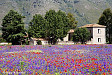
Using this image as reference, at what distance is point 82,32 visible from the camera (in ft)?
237

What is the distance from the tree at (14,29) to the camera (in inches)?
2579

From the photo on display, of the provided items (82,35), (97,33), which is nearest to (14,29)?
(82,35)

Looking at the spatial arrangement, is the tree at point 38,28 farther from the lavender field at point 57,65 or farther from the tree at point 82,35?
the lavender field at point 57,65

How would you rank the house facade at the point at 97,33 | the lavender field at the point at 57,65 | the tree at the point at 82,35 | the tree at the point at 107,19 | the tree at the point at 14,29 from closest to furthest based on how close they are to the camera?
the lavender field at the point at 57,65 < the tree at the point at 14,29 < the tree at the point at 82,35 < the house facade at the point at 97,33 < the tree at the point at 107,19

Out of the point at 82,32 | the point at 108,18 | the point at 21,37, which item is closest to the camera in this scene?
the point at 21,37

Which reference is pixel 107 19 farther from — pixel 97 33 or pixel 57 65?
pixel 57 65

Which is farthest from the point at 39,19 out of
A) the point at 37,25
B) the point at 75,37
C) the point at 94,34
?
the point at 94,34

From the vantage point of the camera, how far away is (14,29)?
6612 centimetres

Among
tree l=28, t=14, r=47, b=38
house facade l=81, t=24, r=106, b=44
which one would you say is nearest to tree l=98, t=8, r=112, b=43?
house facade l=81, t=24, r=106, b=44

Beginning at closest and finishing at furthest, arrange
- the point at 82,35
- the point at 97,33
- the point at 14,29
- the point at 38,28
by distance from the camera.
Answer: the point at 14,29 < the point at 82,35 < the point at 38,28 < the point at 97,33

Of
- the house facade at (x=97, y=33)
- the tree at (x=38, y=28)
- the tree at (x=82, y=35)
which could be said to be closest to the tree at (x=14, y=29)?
the tree at (x=38, y=28)

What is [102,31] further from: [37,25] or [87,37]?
[37,25]

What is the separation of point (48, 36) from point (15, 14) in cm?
1525

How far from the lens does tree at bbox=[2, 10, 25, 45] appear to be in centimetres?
6550
